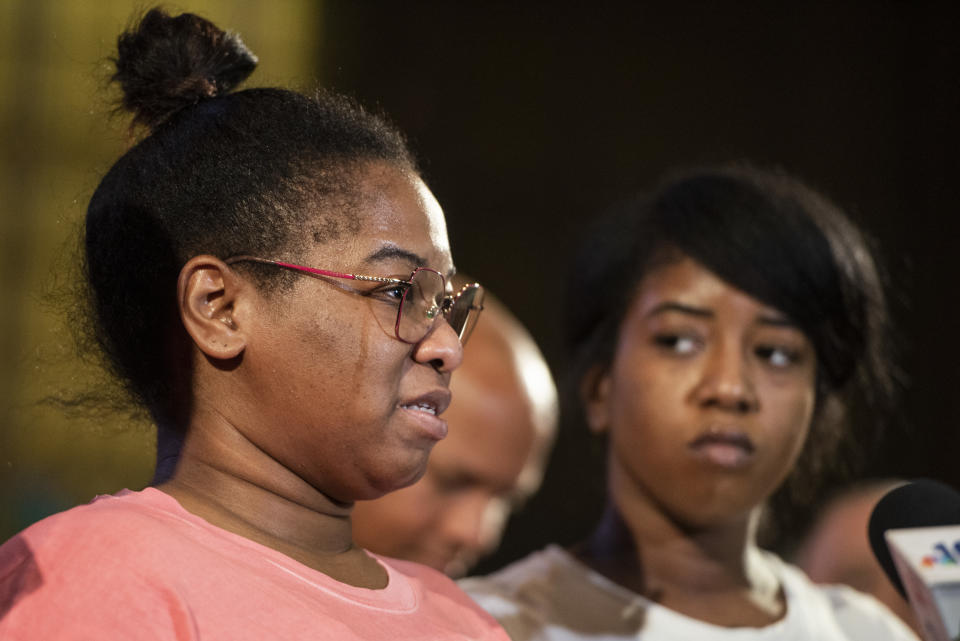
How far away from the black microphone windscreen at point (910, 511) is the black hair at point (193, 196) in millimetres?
630

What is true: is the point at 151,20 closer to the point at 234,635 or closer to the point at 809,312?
the point at 234,635

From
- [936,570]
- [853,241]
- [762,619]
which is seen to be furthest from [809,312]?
[936,570]

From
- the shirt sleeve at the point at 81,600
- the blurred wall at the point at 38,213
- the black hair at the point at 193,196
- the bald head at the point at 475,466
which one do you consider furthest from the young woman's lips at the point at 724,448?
the blurred wall at the point at 38,213

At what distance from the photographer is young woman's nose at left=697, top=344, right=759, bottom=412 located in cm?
185

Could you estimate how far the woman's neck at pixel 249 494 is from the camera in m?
1.22

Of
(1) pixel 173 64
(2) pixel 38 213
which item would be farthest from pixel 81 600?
(2) pixel 38 213

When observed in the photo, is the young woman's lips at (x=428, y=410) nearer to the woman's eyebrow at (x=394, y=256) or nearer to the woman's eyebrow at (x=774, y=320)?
the woman's eyebrow at (x=394, y=256)

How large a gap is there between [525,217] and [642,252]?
70.1 inches

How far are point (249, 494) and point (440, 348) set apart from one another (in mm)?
255

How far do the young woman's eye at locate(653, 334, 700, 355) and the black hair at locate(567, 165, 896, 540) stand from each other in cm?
12

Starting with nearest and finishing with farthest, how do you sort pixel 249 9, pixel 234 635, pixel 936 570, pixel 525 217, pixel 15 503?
pixel 936 570 → pixel 234 635 → pixel 15 503 → pixel 249 9 → pixel 525 217

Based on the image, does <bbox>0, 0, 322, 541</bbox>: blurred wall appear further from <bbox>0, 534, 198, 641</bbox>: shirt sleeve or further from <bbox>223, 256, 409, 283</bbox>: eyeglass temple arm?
<bbox>0, 534, 198, 641</bbox>: shirt sleeve

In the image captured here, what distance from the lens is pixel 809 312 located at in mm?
1963

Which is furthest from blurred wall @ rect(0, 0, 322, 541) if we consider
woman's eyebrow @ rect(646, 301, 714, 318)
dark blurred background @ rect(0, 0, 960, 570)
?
woman's eyebrow @ rect(646, 301, 714, 318)
